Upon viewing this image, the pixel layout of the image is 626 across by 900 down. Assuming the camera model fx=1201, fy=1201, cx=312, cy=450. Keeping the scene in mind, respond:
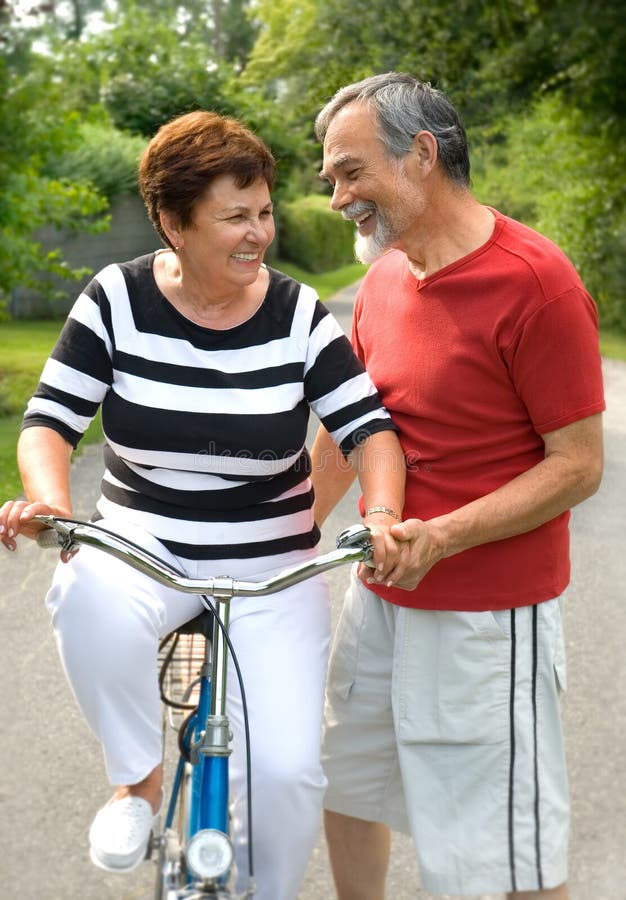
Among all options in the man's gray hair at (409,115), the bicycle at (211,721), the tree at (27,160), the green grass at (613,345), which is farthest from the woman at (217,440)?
the green grass at (613,345)

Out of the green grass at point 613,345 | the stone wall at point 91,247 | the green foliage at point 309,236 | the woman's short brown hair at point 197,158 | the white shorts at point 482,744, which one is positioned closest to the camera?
the woman's short brown hair at point 197,158

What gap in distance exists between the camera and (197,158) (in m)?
→ 2.37

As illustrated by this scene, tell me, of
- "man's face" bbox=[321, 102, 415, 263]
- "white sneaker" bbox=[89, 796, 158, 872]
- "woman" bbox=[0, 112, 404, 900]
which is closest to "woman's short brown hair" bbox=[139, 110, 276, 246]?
"woman" bbox=[0, 112, 404, 900]

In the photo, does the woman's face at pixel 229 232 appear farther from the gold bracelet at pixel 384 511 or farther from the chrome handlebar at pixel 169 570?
the chrome handlebar at pixel 169 570

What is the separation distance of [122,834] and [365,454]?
0.88 meters

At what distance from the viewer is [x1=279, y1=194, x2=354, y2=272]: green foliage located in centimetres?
2539

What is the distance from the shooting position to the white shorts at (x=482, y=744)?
2498mm

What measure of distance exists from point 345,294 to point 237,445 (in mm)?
17634

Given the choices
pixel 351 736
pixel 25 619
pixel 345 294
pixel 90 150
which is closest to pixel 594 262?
pixel 345 294

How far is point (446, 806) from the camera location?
2559 millimetres

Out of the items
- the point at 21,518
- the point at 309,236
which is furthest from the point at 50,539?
the point at 309,236

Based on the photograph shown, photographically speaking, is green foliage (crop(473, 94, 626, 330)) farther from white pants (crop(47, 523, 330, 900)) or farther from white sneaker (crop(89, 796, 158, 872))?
white sneaker (crop(89, 796, 158, 872))

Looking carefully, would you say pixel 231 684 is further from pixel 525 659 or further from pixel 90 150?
pixel 90 150

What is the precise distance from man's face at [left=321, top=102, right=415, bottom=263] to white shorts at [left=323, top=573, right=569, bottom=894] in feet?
2.65
